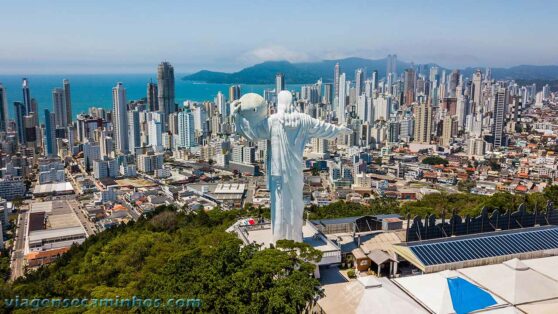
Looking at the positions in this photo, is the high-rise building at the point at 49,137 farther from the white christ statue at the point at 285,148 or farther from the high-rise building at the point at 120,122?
the white christ statue at the point at 285,148

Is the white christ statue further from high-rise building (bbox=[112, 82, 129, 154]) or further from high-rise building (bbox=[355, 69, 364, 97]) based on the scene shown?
high-rise building (bbox=[355, 69, 364, 97])

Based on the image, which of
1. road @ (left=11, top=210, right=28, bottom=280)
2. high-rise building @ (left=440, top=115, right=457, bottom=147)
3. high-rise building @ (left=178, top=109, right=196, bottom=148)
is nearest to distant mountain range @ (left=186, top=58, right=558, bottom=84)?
high-rise building @ (left=178, top=109, right=196, bottom=148)

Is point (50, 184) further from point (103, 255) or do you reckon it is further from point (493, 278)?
point (493, 278)

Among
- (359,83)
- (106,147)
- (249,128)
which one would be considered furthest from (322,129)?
(359,83)

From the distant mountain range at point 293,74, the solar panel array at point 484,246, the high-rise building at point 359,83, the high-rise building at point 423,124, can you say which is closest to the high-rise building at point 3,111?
the high-rise building at point 423,124

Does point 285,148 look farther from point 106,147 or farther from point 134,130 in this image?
point 134,130

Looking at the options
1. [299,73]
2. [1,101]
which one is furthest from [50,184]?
[299,73]

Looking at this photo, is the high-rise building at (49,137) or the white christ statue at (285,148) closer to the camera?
the white christ statue at (285,148)
